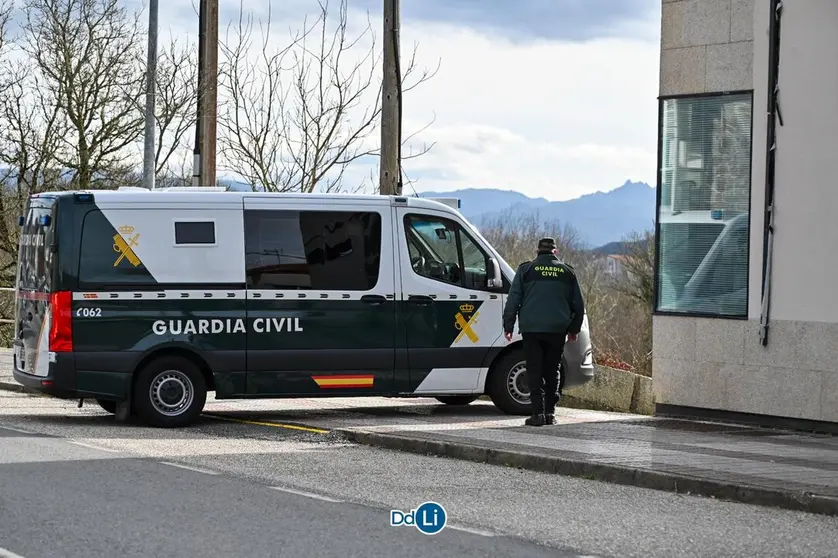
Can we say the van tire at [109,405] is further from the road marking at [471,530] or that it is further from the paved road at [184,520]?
the road marking at [471,530]

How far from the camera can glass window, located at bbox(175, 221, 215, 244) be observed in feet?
45.7

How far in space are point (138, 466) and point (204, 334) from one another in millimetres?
3423

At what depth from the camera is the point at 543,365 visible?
45.6ft

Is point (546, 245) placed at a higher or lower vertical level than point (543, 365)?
higher

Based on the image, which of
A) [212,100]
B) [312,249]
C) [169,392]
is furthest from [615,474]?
[212,100]

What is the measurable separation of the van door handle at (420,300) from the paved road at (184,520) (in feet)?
15.1

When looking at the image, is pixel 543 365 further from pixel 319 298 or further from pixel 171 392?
pixel 171 392

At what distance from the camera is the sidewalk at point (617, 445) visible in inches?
384

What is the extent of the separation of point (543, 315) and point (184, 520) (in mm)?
6200

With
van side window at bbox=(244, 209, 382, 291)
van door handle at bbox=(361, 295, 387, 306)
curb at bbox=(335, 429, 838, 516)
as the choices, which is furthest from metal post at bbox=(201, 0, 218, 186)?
curb at bbox=(335, 429, 838, 516)

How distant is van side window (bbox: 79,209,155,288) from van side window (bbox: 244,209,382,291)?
1.13 meters

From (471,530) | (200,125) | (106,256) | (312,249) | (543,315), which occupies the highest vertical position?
(200,125)

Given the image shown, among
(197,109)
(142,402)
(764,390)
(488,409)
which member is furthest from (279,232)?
(197,109)

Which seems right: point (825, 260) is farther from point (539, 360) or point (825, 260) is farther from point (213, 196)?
point (213, 196)
